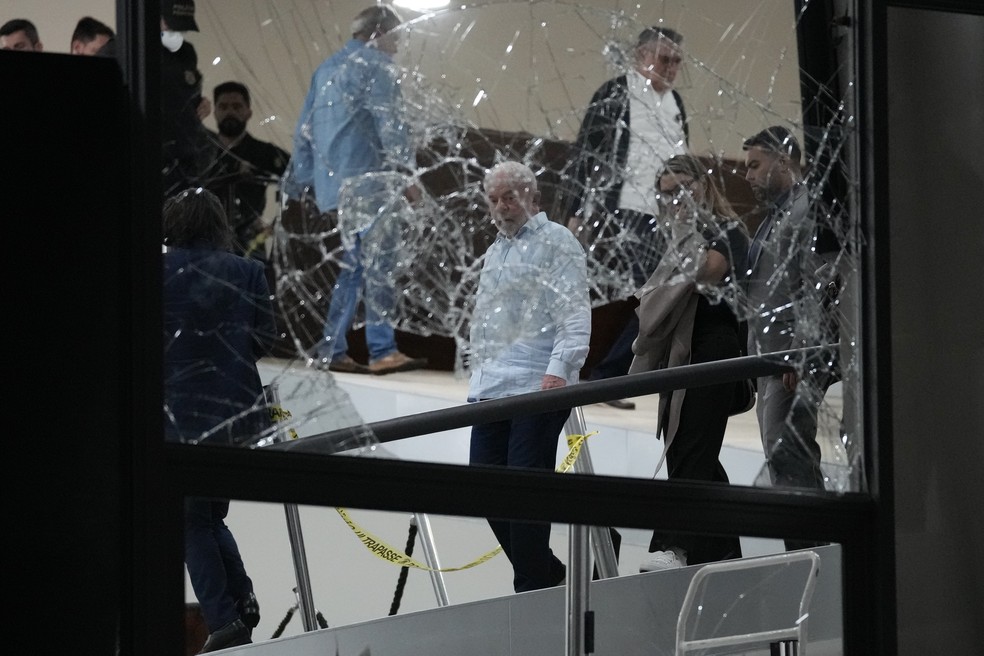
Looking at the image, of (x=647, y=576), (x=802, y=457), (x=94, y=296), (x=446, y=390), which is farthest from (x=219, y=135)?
(x=647, y=576)

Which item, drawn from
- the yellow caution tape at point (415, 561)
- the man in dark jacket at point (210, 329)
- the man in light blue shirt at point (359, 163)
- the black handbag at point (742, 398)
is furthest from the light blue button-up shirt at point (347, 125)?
the yellow caution tape at point (415, 561)

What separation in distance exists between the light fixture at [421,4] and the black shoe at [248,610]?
63.1 inches

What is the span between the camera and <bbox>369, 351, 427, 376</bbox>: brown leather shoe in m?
1.50

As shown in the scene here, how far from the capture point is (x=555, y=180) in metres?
1.57

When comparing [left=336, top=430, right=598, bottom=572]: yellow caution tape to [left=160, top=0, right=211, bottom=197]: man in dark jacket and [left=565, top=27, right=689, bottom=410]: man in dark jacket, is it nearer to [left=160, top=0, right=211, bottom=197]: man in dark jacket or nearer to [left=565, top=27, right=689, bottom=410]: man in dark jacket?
[left=565, top=27, right=689, bottom=410]: man in dark jacket

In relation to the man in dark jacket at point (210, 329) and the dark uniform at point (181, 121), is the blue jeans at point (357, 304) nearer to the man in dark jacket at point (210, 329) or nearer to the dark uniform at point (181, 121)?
the man in dark jacket at point (210, 329)

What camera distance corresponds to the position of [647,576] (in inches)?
107

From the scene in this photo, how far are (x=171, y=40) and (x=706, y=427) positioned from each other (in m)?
1.24

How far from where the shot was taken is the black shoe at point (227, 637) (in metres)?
2.71

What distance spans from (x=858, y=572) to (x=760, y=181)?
1.65ft

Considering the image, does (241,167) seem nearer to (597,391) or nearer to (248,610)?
(597,391)

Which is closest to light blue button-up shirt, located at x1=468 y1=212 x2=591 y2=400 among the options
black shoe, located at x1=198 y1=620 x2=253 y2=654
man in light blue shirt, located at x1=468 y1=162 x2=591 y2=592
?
man in light blue shirt, located at x1=468 y1=162 x2=591 y2=592

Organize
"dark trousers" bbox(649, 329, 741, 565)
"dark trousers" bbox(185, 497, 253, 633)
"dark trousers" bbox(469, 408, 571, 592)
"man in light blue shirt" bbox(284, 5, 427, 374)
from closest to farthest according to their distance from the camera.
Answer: "man in light blue shirt" bbox(284, 5, 427, 374), "dark trousers" bbox(185, 497, 253, 633), "dark trousers" bbox(649, 329, 741, 565), "dark trousers" bbox(469, 408, 571, 592)

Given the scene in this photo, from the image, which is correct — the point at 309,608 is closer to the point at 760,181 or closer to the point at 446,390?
the point at 446,390
